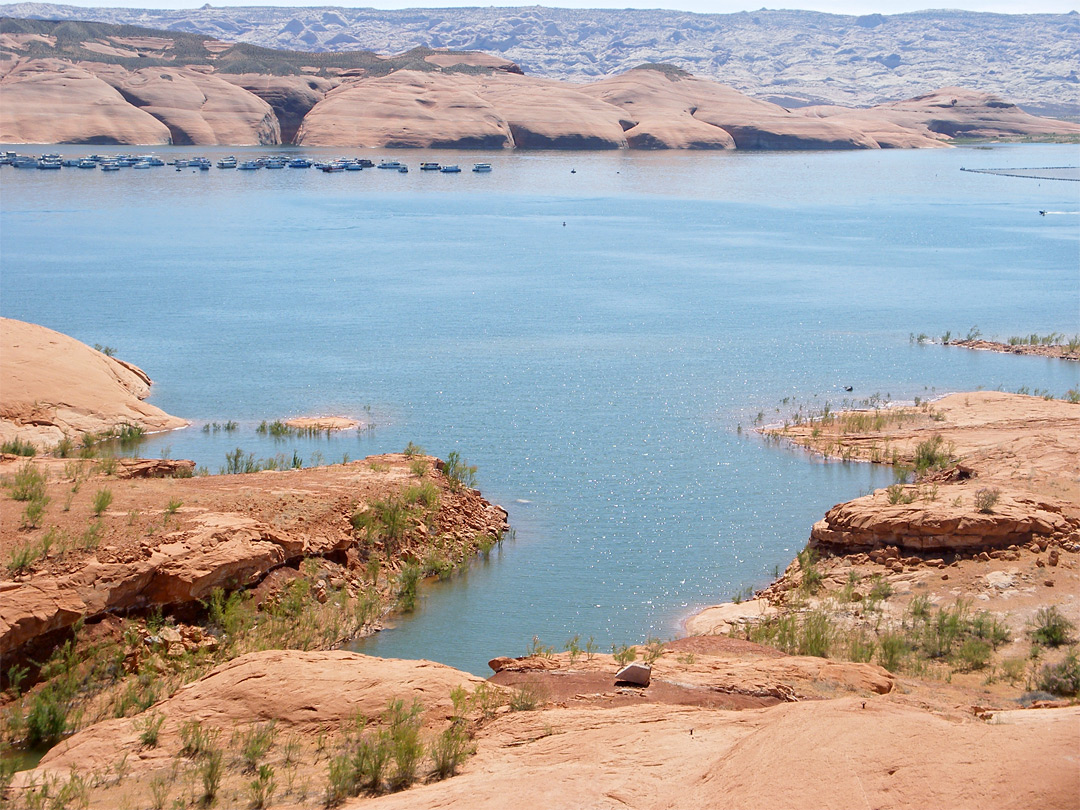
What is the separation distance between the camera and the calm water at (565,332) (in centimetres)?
2059

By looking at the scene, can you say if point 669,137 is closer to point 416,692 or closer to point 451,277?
point 451,277

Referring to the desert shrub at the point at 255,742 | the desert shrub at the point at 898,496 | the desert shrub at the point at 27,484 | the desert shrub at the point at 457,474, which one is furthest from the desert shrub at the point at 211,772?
the desert shrub at the point at 898,496

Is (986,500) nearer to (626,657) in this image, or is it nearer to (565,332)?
(626,657)

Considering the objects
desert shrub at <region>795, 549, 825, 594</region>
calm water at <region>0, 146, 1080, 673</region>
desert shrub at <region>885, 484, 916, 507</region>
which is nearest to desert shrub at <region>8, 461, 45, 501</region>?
calm water at <region>0, 146, 1080, 673</region>

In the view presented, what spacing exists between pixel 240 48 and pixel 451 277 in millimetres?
148586

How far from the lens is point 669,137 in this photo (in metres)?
157

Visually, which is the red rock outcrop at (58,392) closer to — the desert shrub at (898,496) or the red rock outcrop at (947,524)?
the red rock outcrop at (947,524)

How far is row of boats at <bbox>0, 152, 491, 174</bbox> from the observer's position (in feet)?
364

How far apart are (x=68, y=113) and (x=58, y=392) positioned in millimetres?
127459

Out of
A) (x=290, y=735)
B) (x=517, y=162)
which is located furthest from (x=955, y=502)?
(x=517, y=162)

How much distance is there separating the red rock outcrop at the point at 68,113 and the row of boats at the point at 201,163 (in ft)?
60.1

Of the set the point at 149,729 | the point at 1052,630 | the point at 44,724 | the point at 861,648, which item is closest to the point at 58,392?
the point at 44,724

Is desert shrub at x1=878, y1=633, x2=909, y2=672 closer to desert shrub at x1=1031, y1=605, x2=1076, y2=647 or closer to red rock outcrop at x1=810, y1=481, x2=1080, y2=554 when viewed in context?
desert shrub at x1=1031, y1=605, x2=1076, y2=647

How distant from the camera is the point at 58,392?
85.5ft
